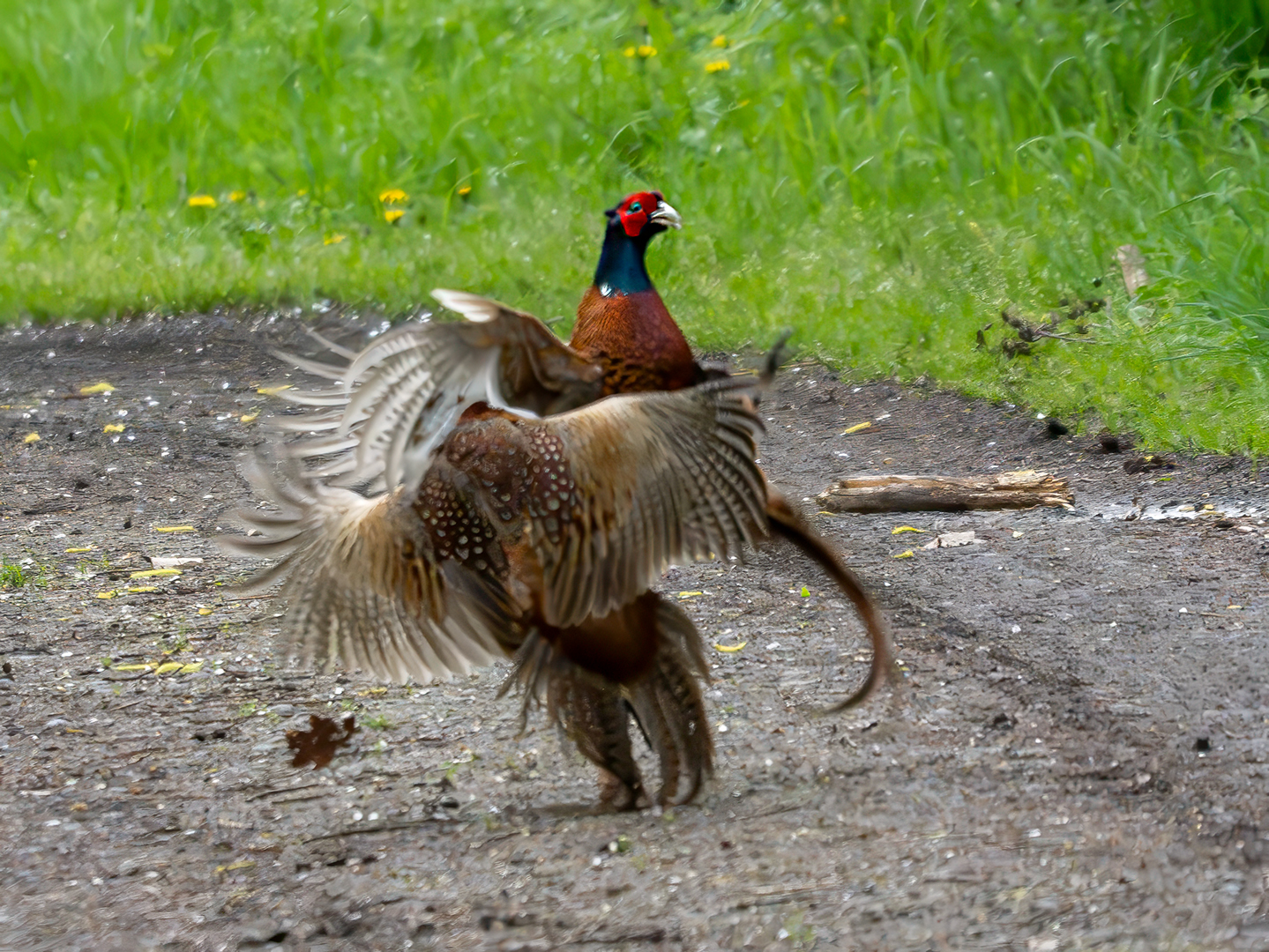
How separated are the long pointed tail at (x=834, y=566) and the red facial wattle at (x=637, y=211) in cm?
73

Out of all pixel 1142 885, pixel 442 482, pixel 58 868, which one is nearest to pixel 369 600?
→ pixel 442 482

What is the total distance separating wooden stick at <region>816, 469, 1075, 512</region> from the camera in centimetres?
490

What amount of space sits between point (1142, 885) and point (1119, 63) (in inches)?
246

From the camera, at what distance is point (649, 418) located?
285 cm

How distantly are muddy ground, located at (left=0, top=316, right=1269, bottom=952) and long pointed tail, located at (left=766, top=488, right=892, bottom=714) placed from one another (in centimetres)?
21

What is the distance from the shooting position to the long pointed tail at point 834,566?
9.94 ft

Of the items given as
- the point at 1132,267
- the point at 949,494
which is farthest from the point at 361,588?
the point at 1132,267

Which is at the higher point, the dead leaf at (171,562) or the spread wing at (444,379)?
the spread wing at (444,379)

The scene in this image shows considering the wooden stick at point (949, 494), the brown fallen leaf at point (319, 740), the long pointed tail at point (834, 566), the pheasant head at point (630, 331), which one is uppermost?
the pheasant head at point (630, 331)

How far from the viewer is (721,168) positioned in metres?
8.23

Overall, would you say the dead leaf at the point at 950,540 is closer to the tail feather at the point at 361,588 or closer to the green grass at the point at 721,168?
the green grass at the point at 721,168

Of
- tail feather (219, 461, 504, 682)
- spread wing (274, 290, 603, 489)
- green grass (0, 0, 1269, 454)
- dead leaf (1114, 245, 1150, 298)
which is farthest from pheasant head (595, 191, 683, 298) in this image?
dead leaf (1114, 245, 1150, 298)

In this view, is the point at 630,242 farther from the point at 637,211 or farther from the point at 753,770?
the point at 753,770

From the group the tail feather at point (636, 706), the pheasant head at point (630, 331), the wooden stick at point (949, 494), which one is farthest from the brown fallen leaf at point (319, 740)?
the wooden stick at point (949, 494)
